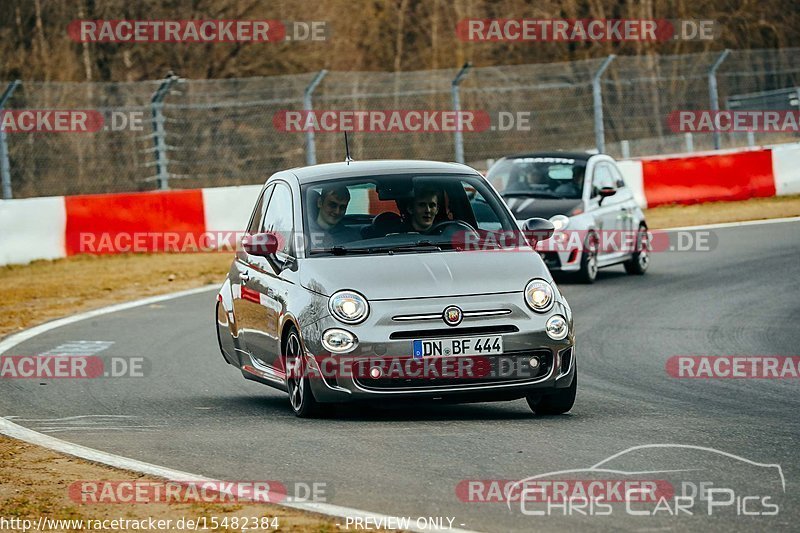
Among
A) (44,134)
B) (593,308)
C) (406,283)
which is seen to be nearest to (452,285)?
(406,283)

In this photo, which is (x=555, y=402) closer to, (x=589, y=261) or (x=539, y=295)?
(x=539, y=295)

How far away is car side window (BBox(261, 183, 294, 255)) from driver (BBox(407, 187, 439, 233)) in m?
0.78

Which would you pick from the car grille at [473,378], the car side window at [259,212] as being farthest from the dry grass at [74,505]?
the car side window at [259,212]

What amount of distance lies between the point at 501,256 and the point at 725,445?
1.97m

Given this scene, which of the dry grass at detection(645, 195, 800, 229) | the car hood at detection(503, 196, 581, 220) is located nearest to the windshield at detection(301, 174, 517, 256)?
the car hood at detection(503, 196, 581, 220)

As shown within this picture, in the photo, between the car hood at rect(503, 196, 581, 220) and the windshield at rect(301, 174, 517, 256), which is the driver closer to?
the windshield at rect(301, 174, 517, 256)

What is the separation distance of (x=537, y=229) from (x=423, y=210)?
30.4 inches

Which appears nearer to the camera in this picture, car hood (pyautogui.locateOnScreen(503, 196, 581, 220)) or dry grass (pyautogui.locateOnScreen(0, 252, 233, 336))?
dry grass (pyautogui.locateOnScreen(0, 252, 233, 336))

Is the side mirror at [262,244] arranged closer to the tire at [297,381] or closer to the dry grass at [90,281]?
the tire at [297,381]

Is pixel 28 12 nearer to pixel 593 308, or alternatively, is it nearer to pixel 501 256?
pixel 593 308

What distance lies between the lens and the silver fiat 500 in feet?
28.0

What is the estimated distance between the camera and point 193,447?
8.31 metres

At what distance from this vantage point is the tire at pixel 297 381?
891 centimetres

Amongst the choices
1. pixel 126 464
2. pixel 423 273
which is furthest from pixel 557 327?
pixel 126 464
